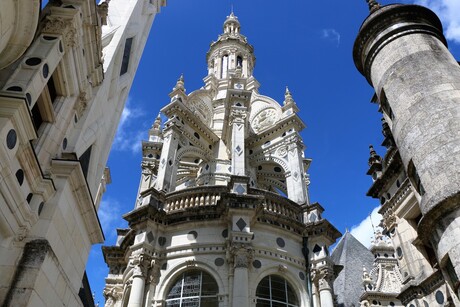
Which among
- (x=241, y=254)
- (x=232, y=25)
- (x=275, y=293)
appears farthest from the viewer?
(x=232, y=25)

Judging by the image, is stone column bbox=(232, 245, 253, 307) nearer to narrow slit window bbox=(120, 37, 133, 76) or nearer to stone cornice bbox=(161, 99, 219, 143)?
narrow slit window bbox=(120, 37, 133, 76)

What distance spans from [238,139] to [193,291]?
28.4ft

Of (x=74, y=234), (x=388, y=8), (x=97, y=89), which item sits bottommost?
(x=74, y=234)

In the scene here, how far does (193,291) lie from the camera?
53.2 feet

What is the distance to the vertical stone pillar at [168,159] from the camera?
20.1m

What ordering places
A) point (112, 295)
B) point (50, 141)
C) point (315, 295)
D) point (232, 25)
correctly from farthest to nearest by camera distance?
point (232, 25) < point (112, 295) < point (315, 295) < point (50, 141)

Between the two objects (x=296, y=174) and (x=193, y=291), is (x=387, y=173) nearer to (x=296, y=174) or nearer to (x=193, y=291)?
(x=296, y=174)

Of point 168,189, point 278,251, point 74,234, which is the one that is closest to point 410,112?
point 74,234

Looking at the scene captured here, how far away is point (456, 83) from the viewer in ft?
28.6

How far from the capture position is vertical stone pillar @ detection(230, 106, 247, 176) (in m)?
20.3

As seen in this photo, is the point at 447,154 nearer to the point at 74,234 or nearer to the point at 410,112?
the point at 410,112

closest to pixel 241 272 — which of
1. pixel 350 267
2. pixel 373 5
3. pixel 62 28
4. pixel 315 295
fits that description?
pixel 315 295

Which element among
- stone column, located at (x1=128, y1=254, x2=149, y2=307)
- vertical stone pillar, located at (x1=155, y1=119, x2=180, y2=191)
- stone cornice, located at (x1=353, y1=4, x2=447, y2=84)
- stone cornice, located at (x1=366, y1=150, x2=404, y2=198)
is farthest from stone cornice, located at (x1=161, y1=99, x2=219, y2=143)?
stone cornice, located at (x1=353, y1=4, x2=447, y2=84)

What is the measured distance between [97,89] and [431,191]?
8.07 m
